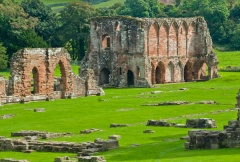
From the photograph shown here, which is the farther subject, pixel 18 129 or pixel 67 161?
pixel 18 129

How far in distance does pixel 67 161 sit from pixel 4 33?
80.3 m

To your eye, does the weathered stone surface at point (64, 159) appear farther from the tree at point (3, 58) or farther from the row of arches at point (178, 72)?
the tree at point (3, 58)

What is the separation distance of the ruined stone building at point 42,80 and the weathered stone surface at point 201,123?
25890mm

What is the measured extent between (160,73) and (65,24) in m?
30.6

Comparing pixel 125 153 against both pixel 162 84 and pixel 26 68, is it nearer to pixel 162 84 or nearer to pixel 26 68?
pixel 26 68

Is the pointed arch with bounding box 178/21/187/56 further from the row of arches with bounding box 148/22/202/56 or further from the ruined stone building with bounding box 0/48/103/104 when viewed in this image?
the ruined stone building with bounding box 0/48/103/104

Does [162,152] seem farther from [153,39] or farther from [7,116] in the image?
[153,39]

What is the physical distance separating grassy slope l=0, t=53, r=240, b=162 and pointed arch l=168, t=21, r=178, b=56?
10.9 meters

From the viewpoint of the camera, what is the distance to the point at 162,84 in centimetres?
9988

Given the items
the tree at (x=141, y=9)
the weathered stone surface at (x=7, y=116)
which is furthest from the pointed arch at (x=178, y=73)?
the tree at (x=141, y=9)

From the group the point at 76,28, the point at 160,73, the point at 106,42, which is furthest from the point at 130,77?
the point at 76,28

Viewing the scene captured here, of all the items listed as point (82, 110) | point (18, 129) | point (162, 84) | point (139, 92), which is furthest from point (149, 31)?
point (18, 129)

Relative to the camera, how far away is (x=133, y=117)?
6141cm

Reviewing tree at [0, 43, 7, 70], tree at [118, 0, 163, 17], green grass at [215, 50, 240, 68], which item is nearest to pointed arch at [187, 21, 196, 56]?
green grass at [215, 50, 240, 68]
